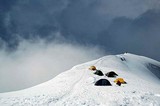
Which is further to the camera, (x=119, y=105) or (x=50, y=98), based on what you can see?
(x=50, y=98)

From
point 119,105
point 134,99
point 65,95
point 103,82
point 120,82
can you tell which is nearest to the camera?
point 119,105

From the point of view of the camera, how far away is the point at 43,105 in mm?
27891

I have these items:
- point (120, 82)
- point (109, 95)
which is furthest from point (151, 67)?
point (109, 95)

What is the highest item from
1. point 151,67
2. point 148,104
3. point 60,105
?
point 151,67

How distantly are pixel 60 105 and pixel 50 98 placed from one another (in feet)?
11.9

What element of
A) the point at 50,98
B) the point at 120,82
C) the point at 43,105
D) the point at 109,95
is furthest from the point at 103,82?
the point at 43,105

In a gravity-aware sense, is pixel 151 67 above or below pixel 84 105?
above

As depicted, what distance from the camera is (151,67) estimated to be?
142250 mm

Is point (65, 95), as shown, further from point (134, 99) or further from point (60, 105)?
point (134, 99)

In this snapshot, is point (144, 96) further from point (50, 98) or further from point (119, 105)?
point (50, 98)

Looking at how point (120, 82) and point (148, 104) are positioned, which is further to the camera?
point (120, 82)

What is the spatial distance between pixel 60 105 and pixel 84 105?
2752 millimetres

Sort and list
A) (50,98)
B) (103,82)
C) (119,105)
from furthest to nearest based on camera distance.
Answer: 1. (103,82)
2. (50,98)
3. (119,105)

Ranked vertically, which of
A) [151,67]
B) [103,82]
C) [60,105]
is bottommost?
[60,105]
